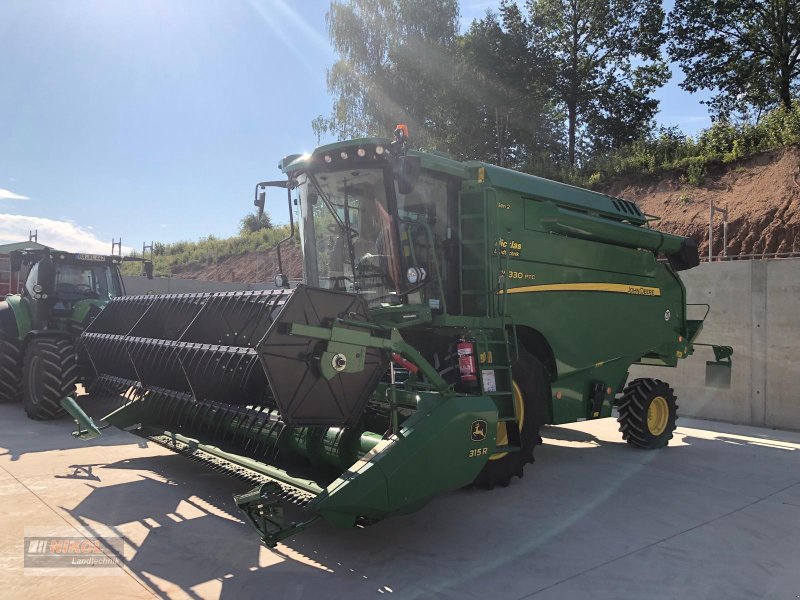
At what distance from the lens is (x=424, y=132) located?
25547 millimetres

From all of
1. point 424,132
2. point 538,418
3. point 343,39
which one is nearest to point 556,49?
point 424,132

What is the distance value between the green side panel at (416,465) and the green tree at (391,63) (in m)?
22.4

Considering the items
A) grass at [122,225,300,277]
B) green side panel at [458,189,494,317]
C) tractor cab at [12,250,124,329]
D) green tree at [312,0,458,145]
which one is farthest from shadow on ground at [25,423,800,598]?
grass at [122,225,300,277]

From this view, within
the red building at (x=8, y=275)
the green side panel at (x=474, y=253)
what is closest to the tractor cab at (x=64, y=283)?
the green side panel at (x=474, y=253)

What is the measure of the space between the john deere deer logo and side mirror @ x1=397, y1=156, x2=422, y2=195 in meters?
1.85

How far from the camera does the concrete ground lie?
3.46 metres

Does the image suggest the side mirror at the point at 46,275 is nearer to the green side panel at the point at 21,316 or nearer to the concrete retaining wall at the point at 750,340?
the green side panel at the point at 21,316

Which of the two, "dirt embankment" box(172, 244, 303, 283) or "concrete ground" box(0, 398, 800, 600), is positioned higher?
"dirt embankment" box(172, 244, 303, 283)

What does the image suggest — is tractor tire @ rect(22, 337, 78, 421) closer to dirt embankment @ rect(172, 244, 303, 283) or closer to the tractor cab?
the tractor cab

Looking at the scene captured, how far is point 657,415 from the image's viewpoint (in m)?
7.38

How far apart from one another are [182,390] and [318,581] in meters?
2.32

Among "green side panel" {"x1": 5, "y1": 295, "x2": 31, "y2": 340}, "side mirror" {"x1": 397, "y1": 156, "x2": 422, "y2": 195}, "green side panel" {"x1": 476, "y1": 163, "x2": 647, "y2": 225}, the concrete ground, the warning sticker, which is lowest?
the concrete ground

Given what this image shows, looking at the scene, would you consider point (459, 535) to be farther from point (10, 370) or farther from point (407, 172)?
point (10, 370)

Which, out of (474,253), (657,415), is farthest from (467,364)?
(657,415)
